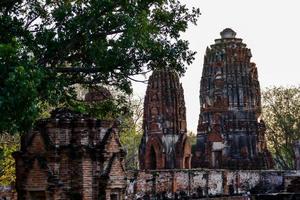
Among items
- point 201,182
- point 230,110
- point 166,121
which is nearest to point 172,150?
point 166,121

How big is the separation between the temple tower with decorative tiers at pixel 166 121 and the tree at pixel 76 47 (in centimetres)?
1436

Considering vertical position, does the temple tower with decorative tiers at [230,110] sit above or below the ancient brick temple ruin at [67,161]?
above

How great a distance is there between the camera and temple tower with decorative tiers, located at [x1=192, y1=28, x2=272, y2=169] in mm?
30047

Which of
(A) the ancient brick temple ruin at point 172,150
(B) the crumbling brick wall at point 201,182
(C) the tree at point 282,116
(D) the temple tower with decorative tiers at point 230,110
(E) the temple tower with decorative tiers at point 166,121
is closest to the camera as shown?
(A) the ancient brick temple ruin at point 172,150

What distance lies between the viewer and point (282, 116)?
3684 centimetres

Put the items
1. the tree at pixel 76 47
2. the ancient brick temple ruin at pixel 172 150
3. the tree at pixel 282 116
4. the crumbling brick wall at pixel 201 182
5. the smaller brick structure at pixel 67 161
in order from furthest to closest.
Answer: the tree at pixel 282 116 < the crumbling brick wall at pixel 201 182 < the ancient brick temple ruin at pixel 172 150 < the smaller brick structure at pixel 67 161 < the tree at pixel 76 47

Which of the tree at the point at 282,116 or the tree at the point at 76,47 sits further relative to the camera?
the tree at the point at 282,116

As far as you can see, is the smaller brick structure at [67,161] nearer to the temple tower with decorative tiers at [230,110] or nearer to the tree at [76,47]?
the tree at [76,47]

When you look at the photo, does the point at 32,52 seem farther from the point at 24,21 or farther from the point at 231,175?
the point at 231,175

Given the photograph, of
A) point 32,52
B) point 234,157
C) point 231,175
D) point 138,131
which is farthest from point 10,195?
point 138,131

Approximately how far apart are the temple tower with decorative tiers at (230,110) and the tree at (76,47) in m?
18.1

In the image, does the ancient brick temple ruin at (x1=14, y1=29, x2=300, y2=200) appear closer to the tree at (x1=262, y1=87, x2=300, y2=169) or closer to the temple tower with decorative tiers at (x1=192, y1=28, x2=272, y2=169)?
the temple tower with decorative tiers at (x1=192, y1=28, x2=272, y2=169)

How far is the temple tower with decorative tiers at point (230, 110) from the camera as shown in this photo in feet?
98.6

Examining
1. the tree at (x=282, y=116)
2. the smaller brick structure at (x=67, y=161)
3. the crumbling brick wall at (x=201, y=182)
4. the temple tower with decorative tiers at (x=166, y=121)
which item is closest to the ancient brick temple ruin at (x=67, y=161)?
the smaller brick structure at (x=67, y=161)
